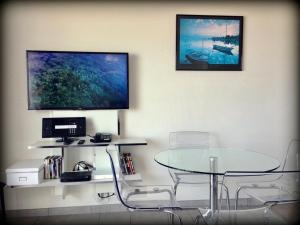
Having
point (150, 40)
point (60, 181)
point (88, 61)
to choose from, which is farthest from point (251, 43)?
point (60, 181)

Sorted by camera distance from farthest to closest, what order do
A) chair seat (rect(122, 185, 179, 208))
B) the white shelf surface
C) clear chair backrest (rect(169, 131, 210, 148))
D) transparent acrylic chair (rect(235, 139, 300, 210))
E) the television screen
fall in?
clear chair backrest (rect(169, 131, 210, 148))
the television screen
the white shelf surface
transparent acrylic chair (rect(235, 139, 300, 210))
chair seat (rect(122, 185, 179, 208))

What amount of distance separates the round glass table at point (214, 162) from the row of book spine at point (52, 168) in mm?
957

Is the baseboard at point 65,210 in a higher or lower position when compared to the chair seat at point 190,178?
lower

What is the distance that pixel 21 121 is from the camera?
8.37ft

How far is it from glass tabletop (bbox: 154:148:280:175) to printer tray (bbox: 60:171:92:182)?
2.20 ft

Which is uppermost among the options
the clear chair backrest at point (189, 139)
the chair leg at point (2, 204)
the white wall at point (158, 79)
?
the white wall at point (158, 79)

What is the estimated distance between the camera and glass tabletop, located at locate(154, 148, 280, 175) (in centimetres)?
186

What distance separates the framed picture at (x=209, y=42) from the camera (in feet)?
8.76

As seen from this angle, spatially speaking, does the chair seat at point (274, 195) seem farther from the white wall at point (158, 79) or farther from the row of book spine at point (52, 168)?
the row of book spine at point (52, 168)

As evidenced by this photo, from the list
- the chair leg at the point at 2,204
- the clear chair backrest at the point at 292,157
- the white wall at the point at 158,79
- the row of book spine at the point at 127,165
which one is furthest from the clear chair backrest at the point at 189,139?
the chair leg at the point at 2,204

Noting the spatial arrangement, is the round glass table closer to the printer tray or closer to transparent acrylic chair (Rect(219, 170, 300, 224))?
transparent acrylic chair (Rect(219, 170, 300, 224))

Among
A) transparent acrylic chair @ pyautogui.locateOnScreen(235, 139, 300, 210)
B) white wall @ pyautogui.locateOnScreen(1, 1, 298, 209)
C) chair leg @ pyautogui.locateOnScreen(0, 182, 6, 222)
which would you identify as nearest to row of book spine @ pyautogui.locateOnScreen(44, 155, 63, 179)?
white wall @ pyautogui.locateOnScreen(1, 1, 298, 209)

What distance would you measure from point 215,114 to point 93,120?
1249mm

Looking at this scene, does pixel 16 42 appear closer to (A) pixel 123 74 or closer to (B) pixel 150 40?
(A) pixel 123 74
